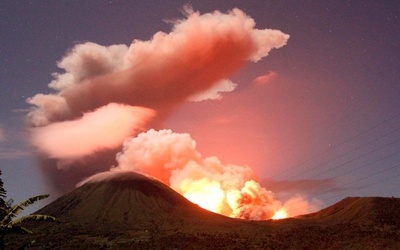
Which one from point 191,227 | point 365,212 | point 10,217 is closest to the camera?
point 10,217

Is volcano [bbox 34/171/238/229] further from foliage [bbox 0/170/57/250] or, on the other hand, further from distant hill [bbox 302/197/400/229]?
foliage [bbox 0/170/57/250]

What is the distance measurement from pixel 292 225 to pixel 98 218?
81.9 metres

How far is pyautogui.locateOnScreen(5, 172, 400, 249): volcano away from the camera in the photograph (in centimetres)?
11044

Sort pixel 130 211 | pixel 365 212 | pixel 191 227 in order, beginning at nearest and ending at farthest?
1. pixel 365 212
2. pixel 191 227
3. pixel 130 211

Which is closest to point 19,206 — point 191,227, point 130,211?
point 191,227

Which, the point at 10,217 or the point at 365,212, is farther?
the point at 365,212

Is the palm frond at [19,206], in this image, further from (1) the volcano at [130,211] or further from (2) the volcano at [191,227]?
(1) the volcano at [130,211]

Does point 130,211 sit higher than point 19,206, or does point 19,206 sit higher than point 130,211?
point 130,211

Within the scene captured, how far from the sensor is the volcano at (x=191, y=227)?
362 ft

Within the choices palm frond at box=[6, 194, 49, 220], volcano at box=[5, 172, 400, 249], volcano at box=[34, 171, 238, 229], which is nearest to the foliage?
palm frond at box=[6, 194, 49, 220]

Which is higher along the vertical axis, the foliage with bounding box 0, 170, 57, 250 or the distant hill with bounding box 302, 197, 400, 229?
the distant hill with bounding box 302, 197, 400, 229

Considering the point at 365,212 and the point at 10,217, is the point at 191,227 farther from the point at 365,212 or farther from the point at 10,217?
the point at 10,217

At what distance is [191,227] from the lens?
484 feet

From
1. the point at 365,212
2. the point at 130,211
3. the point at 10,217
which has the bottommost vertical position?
the point at 10,217
